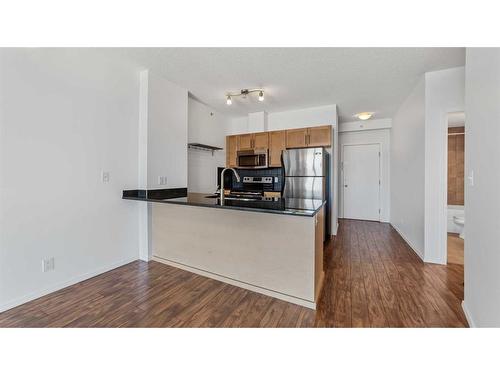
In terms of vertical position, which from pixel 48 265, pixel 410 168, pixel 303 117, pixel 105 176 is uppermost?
pixel 303 117

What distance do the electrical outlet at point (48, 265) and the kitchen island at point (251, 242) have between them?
3.02 ft

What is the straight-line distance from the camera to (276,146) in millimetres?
4289

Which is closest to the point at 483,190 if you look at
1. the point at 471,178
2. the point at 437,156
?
the point at 471,178

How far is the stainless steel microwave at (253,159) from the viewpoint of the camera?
14.1 feet

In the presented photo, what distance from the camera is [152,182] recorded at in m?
2.90

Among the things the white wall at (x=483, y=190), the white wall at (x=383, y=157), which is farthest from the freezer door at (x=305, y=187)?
the white wall at (x=383, y=157)

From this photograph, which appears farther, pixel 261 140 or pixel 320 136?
pixel 261 140

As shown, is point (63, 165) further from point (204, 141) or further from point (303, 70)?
point (303, 70)

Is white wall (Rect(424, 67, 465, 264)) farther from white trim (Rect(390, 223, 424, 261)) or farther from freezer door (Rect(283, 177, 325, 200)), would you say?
Result: freezer door (Rect(283, 177, 325, 200))

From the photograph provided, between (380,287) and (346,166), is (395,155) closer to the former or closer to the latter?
(346,166)

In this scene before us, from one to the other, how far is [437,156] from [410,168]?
0.77 m

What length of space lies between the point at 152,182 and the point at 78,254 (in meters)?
1.10

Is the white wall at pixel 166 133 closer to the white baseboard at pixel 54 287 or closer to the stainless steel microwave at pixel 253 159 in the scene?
the white baseboard at pixel 54 287

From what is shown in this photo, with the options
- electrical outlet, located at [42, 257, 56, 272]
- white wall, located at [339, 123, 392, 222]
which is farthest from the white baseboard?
white wall, located at [339, 123, 392, 222]
